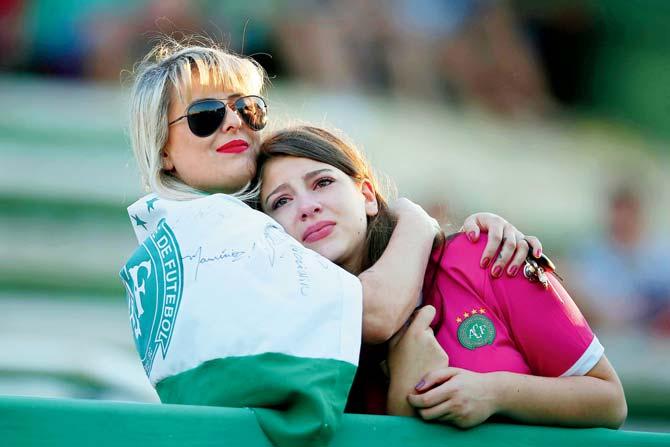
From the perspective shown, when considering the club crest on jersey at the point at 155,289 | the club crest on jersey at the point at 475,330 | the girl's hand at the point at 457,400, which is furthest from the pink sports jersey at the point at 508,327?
the club crest on jersey at the point at 155,289

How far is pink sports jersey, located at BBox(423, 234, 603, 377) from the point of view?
8.00 ft

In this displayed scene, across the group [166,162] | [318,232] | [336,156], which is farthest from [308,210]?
[166,162]

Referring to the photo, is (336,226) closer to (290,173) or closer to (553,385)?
(290,173)

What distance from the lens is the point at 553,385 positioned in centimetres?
237

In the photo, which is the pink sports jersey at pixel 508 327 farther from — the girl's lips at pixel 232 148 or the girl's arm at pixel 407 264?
the girl's lips at pixel 232 148

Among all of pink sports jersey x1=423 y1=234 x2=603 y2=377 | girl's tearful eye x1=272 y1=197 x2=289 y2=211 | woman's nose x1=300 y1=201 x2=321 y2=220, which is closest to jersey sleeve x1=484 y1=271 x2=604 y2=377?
pink sports jersey x1=423 y1=234 x2=603 y2=377

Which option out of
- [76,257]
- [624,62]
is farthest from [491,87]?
[76,257]

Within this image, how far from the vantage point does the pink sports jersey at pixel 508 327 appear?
2.44m

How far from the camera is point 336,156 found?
2.87m

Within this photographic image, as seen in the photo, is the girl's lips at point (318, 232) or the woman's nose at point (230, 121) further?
the woman's nose at point (230, 121)

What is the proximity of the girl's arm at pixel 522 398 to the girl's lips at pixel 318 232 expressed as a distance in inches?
20.9

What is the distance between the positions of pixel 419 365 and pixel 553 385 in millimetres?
278

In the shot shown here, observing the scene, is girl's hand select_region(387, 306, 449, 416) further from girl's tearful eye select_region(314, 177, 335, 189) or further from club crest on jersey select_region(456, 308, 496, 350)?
girl's tearful eye select_region(314, 177, 335, 189)

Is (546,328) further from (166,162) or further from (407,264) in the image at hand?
(166,162)
